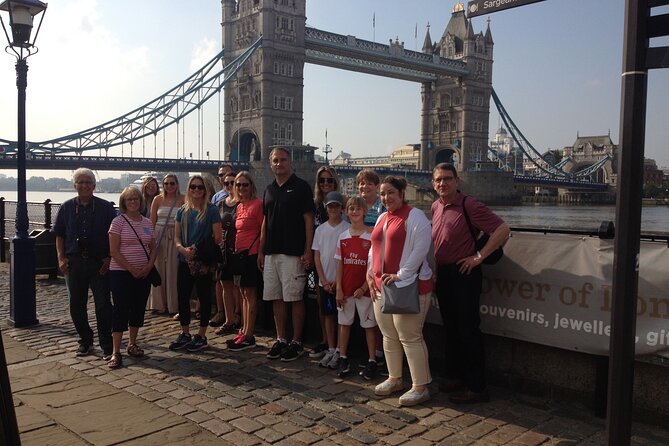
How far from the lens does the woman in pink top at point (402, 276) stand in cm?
344

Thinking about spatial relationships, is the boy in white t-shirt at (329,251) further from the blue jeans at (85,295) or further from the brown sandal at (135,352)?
the blue jeans at (85,295)

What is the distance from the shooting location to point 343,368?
4.05 m

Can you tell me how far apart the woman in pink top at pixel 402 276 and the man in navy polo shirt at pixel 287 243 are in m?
0.84

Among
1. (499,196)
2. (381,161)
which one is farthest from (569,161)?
(381,161)

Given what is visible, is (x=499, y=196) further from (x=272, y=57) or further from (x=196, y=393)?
(x=196, y=393)

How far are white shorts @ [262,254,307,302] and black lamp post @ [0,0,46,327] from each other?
2395 mm

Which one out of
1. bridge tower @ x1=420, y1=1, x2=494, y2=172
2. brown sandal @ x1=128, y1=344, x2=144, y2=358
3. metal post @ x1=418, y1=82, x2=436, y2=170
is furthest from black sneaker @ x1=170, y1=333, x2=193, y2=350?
metal post @ x1=418, y1=82, x2=436, y2=170

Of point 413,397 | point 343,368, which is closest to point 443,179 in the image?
point 413,397

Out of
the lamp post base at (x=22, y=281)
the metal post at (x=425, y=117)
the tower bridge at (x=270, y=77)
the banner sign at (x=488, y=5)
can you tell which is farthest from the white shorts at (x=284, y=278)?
the metal post at (x=425, y=117)

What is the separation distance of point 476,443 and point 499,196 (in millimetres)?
61496

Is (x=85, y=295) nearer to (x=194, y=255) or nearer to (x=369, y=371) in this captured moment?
(x=194, y=255)

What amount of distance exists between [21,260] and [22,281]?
0.61 ft

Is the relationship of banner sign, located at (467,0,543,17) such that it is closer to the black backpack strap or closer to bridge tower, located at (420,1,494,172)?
the black backpack strap

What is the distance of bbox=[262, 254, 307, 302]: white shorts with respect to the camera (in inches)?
175
